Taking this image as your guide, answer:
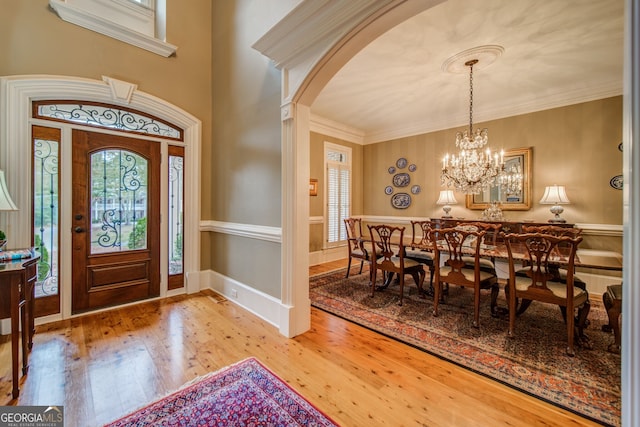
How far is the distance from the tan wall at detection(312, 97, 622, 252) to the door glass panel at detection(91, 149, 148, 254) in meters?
5.11

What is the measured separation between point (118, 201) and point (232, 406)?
2.81 metres

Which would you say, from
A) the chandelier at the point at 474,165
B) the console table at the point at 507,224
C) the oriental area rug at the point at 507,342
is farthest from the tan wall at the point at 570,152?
the oriental area rug at the point at 507,342

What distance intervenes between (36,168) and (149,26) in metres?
2.26

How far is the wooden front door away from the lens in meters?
2.96

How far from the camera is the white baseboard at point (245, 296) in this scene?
275 cm

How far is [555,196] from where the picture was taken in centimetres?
386

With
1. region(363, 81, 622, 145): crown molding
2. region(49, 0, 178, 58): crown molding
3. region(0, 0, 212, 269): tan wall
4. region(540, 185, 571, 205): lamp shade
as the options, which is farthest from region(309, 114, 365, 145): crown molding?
region(540, 185, 571, 205): lamp shade

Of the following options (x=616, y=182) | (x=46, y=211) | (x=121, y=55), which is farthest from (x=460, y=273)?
(x=121, y=55)

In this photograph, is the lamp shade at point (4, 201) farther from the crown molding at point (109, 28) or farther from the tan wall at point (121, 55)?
the crown molding at point (109, 28)

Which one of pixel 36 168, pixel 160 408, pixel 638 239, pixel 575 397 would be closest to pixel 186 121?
pixel 36 168

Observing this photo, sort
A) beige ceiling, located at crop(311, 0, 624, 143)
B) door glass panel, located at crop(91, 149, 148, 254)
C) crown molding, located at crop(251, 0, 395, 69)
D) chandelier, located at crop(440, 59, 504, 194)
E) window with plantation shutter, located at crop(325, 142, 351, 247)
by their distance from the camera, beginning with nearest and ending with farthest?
1. crown molding, located at crop(251, 0, 395, 69)
2. beige ceiling, located at crop(311, 0, 624, 143)
3. door glass panel, located at crop(91, 149, 148, 254)
4. chandelier, located at crop(440, 59, 504, 194)
5. window with plantation shutter, located at crop(325, 142, 351, 247)

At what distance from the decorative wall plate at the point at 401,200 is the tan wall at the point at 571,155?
0.55 m

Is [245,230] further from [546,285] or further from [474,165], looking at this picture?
[474,165]

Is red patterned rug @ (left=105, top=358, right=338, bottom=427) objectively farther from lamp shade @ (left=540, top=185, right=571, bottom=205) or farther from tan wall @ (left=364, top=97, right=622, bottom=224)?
tan wall @ (left=364, top=97, right=622, bottom=224)
